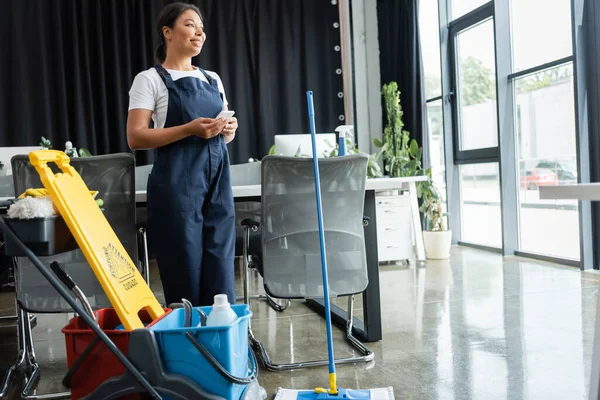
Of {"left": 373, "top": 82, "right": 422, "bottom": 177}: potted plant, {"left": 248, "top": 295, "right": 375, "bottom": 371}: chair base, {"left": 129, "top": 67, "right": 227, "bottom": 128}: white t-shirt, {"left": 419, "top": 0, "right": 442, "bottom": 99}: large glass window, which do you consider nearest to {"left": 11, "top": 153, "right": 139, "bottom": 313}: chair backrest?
{"left": 129, "top": 67, "right": 227, "bottom": 128}: white t-shirt

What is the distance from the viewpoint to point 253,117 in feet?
21.1

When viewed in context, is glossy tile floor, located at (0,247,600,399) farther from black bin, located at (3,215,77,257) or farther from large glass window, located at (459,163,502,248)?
large glass window, located at (459,163,502,248)

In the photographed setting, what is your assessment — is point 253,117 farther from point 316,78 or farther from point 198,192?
point 198,192

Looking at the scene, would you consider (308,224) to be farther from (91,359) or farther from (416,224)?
(416,224)

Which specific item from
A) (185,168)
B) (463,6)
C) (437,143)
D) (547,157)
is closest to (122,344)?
(185,168)

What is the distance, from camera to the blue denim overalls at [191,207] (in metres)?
1.88

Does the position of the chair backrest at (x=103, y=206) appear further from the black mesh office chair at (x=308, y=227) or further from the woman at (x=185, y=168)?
the black mesh office chair at (x=308, y=227)

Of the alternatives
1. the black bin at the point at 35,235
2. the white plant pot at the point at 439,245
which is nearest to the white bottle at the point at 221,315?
the black bin at the point at 35,235

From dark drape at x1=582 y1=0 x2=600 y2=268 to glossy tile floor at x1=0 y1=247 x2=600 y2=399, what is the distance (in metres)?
0.43

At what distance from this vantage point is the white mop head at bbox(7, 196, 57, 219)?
52.8 inches

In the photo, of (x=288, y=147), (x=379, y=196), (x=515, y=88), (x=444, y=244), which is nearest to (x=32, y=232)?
(x=288, y=147)

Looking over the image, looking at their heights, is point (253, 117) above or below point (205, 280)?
above

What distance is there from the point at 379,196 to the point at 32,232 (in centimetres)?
367

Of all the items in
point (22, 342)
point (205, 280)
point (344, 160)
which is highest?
point (344, 160)
